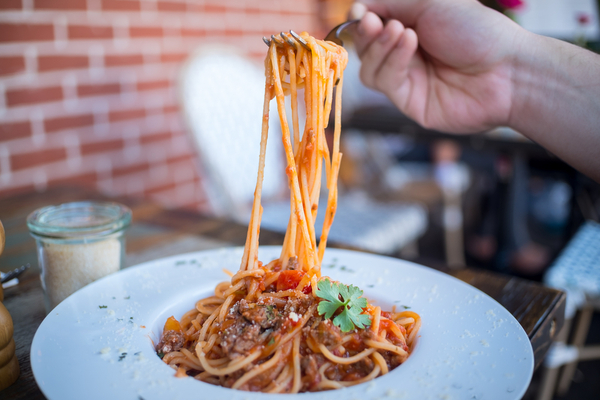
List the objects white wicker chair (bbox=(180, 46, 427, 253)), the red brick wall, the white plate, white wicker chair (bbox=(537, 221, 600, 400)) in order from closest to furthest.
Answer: the white plate → white wicker chair (bbox=(537, 221, 600, 400)) → the red brick wall → white wicker chair (bbox=(180, 46, 427, 253))

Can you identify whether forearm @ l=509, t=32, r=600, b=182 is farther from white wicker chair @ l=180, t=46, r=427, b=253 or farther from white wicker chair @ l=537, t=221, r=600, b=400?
white wicker chair @ l=180, t=46, r=427, b=253

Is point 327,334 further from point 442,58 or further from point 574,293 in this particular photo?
point 574,293

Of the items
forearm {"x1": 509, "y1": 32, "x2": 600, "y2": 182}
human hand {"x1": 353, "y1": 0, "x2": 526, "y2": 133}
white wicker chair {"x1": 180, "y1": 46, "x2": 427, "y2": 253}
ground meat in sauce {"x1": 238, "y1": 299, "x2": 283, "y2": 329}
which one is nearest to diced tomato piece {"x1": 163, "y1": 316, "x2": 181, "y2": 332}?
ground meat in sauce {"x1": 238, "y1": 299, "x2": 283, "y2": 329}

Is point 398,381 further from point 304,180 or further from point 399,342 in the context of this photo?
point 304,180

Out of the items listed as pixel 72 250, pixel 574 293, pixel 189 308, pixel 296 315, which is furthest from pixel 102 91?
pixel 574 293


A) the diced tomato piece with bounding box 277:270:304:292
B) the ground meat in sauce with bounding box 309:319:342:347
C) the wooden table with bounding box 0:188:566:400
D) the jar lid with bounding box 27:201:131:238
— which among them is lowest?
the wooden table with bounding box 0:188:566:400

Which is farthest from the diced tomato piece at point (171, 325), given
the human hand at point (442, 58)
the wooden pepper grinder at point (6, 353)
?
the human hand at point (442, 58)

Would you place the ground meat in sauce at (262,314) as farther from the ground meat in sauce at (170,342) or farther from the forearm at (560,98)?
the forearm at (560,98)
